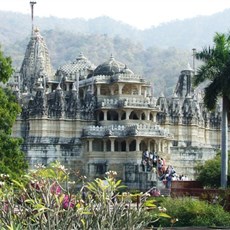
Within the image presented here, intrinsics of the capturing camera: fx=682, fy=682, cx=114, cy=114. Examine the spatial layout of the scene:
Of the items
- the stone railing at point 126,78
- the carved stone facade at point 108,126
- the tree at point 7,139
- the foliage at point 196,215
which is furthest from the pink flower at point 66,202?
the stone railing at point 126,78

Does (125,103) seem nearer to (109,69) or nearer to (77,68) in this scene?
(109,69)

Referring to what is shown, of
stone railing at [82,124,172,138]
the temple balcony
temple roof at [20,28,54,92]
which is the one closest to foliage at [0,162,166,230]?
stone railing at [82,124,172,138]

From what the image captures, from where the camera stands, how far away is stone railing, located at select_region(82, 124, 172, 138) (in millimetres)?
55750

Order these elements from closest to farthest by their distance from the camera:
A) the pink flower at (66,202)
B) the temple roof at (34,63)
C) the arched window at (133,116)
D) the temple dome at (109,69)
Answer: the pink flower at (66,202) → the arched window at (133,116) → the temple dome at (109,69) → the temple roof at (34,63)

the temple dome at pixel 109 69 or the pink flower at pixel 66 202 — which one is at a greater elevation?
the temple dome at pixel 109 69

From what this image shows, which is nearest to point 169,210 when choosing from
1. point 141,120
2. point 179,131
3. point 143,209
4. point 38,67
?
point 143,209

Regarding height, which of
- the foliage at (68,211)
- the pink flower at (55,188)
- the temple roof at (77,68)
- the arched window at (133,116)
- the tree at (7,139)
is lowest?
the foliage at (68,211)

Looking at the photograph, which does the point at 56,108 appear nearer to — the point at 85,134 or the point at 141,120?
the point at 85,134

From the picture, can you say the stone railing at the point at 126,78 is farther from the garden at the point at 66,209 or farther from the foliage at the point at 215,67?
the garden at the point at 66,209

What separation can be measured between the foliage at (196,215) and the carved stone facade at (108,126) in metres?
22.6

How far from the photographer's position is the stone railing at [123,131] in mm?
55750

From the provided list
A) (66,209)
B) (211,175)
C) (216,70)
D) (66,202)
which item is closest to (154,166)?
(211,175)

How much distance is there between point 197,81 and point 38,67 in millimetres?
38996

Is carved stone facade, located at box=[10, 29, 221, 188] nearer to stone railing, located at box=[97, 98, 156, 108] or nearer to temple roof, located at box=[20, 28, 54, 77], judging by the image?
stone railing, located at box=[97, 98, 156, 108]
